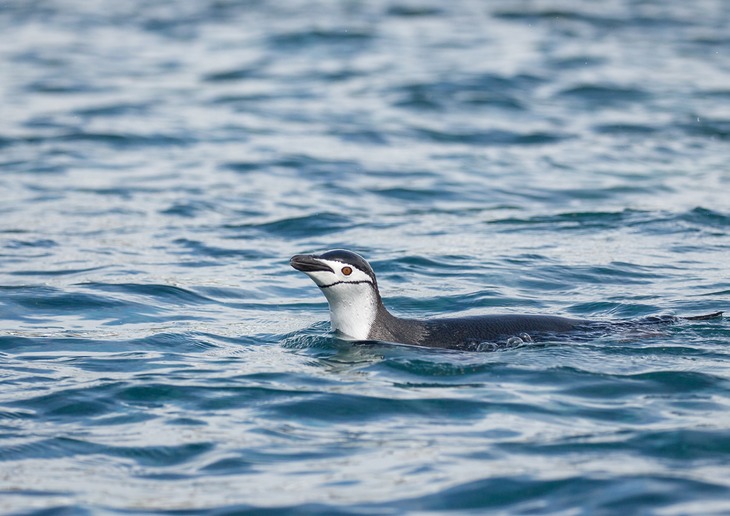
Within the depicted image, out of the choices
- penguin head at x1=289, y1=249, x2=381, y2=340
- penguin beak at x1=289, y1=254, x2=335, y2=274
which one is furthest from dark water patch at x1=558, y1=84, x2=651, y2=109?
penguin beak at x1=289, y1=254, x2=335, y2=274

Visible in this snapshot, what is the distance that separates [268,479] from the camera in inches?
320

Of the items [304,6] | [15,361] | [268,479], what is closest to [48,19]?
[304,6]

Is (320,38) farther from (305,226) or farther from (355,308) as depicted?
(355,308)

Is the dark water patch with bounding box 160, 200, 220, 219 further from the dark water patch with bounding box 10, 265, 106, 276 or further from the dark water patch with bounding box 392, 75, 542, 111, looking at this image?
the dark water patch with bounding box 392, 75, 542, 111

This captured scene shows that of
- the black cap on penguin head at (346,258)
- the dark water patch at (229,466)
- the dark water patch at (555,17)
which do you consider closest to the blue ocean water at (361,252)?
the dark water patch at (229,466)

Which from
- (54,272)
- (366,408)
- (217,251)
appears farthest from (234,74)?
(366,408)

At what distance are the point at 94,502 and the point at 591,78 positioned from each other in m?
21.1

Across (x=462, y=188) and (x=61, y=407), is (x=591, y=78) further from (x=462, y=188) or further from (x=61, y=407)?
(x=61, y=407)

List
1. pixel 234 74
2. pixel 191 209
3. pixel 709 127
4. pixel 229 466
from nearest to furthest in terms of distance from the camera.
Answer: pixel 229 466
pixel 191 209
pixel 709 127
pixel 234 74

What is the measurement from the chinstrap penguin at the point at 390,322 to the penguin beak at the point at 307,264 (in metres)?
0.01

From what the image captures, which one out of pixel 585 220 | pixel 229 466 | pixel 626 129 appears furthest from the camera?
pixel 626 129

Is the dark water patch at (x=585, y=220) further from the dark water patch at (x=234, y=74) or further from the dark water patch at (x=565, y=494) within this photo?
the dark water patch at (x=234, y=74)

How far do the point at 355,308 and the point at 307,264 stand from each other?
74 centimetres

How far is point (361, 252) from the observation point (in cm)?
1538
